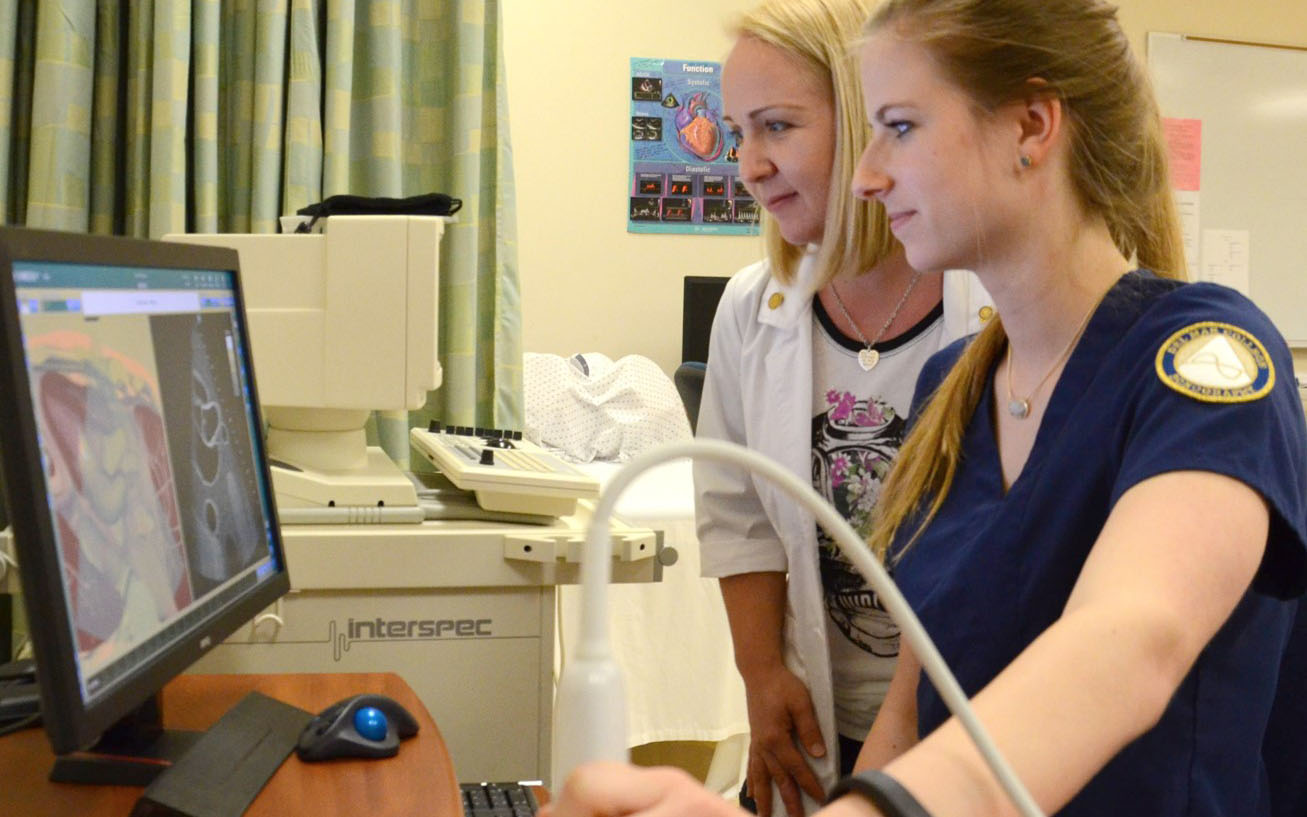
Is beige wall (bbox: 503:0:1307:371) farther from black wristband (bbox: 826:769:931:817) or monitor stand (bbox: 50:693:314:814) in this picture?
black wristband (bbox: 826:769:931:817)

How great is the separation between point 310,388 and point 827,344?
0.63 metres

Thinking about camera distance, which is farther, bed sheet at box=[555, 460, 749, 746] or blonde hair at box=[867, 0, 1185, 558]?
bed sheet at box=[555, 460, 749, 746]

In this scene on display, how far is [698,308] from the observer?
3.62m

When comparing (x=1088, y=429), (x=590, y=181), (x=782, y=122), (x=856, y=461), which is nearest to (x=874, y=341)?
(x=856, y=461)

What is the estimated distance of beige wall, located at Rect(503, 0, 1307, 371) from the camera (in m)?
3.62

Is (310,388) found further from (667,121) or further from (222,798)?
(667,121)

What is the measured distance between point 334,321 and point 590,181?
2.28m

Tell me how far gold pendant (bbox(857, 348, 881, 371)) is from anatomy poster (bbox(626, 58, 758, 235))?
95.3 inches

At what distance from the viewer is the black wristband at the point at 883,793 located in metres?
0.46

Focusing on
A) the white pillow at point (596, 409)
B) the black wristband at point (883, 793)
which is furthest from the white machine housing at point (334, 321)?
the white pillow at point (596, 409)

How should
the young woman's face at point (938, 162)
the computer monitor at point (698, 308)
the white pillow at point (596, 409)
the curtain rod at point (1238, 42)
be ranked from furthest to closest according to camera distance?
the curtain rod at point (1238, 42), the computer monitor at point (698, 308), the white pillow at point (596, 409), the young woman's face at point (938, 162)

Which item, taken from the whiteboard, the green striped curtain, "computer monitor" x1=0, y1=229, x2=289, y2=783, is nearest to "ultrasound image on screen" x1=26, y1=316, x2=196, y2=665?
"computer monitor" x1=0, y1=229, x2=289, y2=783

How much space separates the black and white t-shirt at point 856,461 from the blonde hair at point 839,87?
0.10 meters

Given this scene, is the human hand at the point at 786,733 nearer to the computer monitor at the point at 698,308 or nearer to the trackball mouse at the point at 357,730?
the trackball mouse at the point at 357,730
